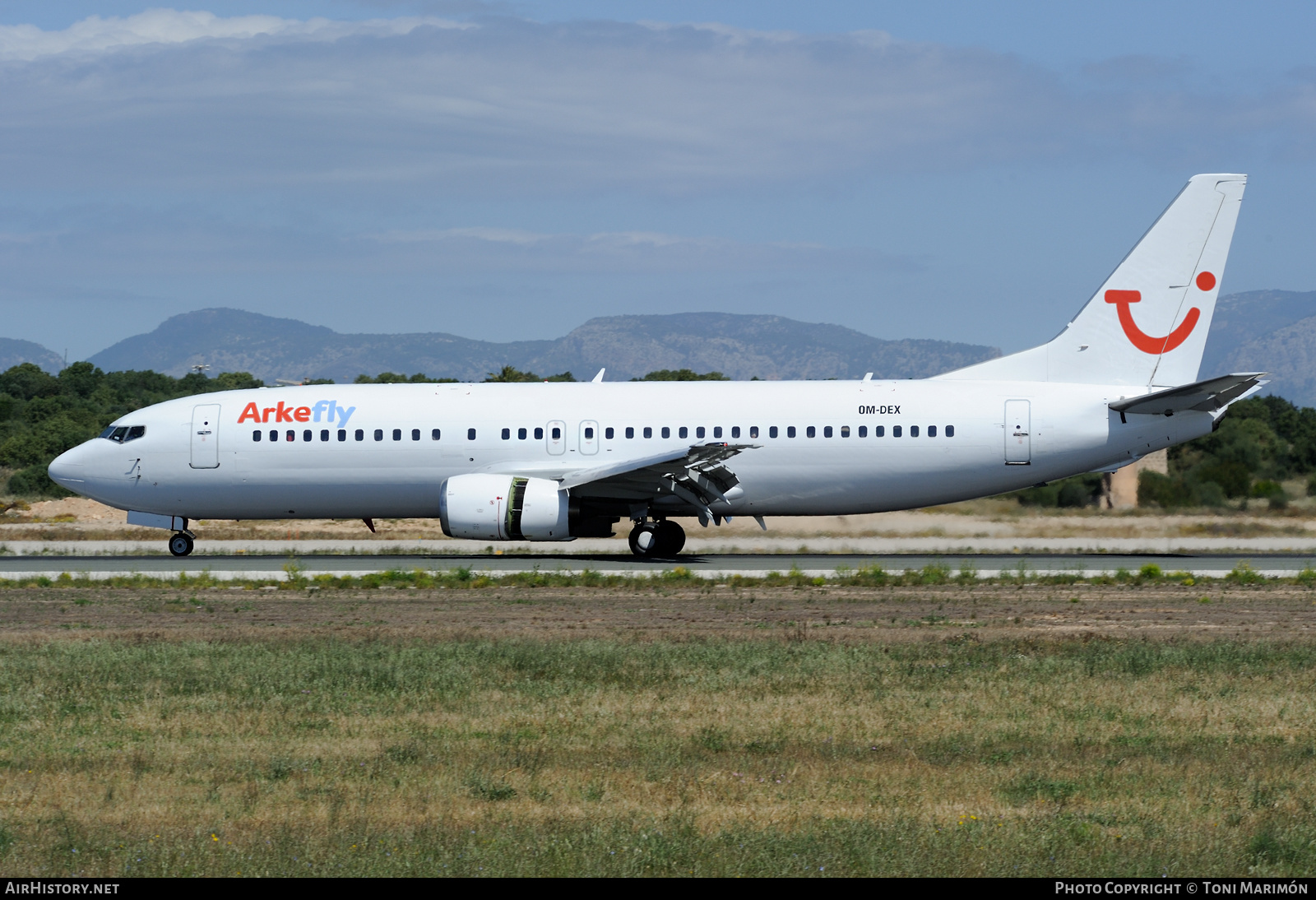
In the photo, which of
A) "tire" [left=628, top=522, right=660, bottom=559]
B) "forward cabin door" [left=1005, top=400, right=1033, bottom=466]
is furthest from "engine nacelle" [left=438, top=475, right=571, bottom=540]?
"forward cabin door" [left=1005, top=400, right=1033, bottom=466]

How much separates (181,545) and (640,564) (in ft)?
37.1

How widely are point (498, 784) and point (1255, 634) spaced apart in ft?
36.6

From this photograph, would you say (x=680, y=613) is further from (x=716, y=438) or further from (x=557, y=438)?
(x=557, y=438)

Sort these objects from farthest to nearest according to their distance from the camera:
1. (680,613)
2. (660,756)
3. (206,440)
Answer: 1. (206,440)
2. (680,613)
3. (660,756)

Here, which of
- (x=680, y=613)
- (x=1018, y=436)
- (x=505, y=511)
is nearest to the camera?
(x=680, y=613)

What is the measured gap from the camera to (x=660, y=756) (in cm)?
1009

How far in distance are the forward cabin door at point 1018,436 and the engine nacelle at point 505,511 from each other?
9.47m

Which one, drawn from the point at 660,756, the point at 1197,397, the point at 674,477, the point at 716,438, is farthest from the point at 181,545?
the point at 660,756

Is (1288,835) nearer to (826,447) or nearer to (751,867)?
(751,867)

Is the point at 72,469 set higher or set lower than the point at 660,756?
higher

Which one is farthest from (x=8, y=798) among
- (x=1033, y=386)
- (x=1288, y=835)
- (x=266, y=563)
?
(x=1033, y=386)

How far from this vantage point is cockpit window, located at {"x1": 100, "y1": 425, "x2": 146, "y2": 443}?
31.1 metres

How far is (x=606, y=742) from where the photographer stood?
1062cm

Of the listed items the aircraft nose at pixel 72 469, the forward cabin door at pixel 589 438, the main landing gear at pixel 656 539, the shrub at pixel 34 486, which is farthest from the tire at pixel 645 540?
the shrub at pixel 34 486
